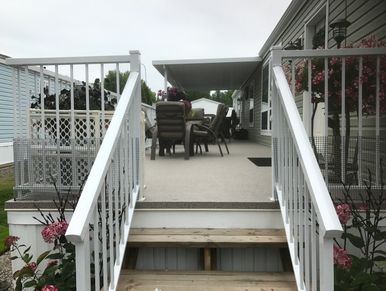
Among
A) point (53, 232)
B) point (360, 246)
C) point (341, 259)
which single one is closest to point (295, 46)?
point (360, 246)

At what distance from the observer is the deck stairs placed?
7.30 ft

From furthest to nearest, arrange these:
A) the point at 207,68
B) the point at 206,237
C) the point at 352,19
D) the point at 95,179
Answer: the point at 207,68, the point at 352,19, the point at 206,237, the point at 95,179

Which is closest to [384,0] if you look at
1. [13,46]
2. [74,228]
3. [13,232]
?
[74,228]

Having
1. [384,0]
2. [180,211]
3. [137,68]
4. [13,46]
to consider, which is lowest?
[180,211]

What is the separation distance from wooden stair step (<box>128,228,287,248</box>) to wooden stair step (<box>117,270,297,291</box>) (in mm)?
179

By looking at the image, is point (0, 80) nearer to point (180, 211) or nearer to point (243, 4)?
point (243, 4)

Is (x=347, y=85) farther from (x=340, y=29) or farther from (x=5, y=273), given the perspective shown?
(x=5, y=273)

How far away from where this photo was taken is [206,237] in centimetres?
246

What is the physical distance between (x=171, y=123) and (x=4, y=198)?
325 centimetres

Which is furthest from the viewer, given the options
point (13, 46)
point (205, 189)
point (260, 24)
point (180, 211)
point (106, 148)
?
point (13, 46)

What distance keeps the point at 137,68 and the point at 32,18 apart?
922 cm

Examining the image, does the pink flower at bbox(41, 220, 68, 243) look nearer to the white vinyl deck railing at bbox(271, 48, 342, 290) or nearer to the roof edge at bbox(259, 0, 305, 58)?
the white vinyl deck railing at bbox(271, 48, 342, 290)

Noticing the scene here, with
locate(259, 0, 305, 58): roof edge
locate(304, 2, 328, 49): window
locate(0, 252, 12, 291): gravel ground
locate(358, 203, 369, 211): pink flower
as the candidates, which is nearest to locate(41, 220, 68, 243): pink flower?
locate(0, 252, 12, 291): gravel ground

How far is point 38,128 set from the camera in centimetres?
289
